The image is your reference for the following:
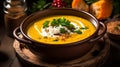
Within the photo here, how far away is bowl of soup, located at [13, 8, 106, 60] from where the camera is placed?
3.78 feet

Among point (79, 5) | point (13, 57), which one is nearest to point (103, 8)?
point (79, 5)

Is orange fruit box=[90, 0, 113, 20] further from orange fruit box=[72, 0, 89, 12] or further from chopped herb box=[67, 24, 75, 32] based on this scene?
chopped herb box=[67, 24, 75, 32]

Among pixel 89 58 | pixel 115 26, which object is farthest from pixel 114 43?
pixel 89 58

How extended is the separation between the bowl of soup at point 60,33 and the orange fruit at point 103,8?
0.19 meters

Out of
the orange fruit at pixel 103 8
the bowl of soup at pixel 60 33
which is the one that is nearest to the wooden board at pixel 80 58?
the bowl of soup at pixel 60 33

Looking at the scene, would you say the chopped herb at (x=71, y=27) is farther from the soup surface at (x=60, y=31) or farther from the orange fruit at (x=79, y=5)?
the orange fruit at (x=79, y=5)

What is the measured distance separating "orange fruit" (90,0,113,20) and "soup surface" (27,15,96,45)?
0.20m

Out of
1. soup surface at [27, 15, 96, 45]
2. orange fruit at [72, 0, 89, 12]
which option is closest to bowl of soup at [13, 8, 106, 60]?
soup surface at [27, 15, 96, 45]

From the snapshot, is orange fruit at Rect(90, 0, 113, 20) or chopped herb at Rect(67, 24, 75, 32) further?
orange fruit at Rect(90, 0, 113, 20)

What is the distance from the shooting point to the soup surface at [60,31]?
1211 millimetres

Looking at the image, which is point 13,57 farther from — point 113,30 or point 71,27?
point 113,30

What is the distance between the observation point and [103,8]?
1523mm

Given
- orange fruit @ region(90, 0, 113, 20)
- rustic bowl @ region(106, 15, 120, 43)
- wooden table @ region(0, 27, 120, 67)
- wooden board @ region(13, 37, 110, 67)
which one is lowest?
wooden table @ region(0, 27, 120, 67)

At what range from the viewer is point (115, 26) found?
1505mm
